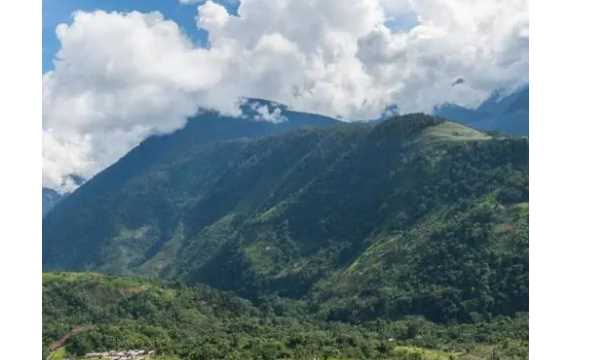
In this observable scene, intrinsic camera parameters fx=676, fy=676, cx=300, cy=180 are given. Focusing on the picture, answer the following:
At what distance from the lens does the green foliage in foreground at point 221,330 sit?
67.4 m

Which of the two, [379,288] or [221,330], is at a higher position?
[379,288]

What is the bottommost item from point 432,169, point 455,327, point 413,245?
point 455,327

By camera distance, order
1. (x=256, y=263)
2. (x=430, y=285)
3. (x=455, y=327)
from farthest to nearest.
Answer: (x=256, y=263) < (x=430, y=285) < (x=455, y=327)

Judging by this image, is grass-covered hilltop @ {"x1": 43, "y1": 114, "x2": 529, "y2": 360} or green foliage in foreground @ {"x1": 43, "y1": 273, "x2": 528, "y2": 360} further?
grass-covered hilltop @ {"x1": 43, "y1": 114, "x2": 529, "y2": 360}

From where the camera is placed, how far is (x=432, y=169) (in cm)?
17662

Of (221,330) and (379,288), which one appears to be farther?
(379,288)

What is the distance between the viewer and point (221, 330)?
95000mm

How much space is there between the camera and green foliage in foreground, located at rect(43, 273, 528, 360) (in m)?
67.4

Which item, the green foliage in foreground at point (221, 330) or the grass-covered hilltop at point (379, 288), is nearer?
the green foliage in foreground at point (221, 330)

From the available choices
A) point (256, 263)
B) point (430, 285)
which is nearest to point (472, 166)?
point (430, 285)

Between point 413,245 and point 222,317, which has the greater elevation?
point 413,245
